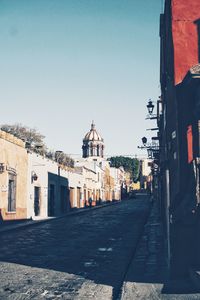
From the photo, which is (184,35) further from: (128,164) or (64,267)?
(128,164)

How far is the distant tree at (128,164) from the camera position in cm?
10356

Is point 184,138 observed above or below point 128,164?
below

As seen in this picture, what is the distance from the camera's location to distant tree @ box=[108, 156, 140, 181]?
10356 cm

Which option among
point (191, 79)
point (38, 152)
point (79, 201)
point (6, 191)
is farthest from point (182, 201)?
point (79, 201)

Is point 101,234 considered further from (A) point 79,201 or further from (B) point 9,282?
(A) point 79,201

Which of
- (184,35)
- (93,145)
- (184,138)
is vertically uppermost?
(93,145)

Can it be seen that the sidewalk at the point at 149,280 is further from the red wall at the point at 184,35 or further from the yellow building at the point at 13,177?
the yellow building at the point at 13,177

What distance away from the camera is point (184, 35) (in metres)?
9.23

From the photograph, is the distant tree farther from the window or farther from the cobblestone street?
the cobblestone street

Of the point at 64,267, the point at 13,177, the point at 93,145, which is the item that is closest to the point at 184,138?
the point at 64,267

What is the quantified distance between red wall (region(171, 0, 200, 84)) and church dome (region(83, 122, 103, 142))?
7592 cm

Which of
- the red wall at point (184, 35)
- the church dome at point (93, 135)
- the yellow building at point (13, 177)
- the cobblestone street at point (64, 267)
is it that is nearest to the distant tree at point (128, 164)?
the church dome at point (93, 135)

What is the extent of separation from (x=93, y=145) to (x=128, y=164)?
2355cm

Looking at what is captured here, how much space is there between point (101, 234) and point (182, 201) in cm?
899
